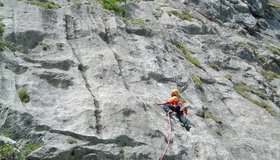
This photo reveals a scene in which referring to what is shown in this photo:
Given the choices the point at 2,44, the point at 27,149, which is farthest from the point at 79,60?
the point at 27,149

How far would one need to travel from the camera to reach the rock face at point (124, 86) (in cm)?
1552

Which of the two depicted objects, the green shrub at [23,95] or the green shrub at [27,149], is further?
the green shrub at [23,95]

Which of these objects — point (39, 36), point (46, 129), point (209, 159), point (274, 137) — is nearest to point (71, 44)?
point (39, 36)

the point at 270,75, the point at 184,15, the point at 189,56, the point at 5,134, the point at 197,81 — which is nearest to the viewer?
the point at 5,134

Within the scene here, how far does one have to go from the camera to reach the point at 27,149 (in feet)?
47.2

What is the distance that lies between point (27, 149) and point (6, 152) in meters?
0.80

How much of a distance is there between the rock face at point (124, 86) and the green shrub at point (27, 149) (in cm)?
16

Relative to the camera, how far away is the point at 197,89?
23.4 metres

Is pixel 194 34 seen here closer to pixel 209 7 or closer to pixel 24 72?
pixel 209 7

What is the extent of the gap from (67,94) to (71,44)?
4.80 m

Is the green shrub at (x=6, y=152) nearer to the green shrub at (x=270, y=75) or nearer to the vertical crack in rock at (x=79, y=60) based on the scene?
the vertical crack in rock at (x=79, y=60)

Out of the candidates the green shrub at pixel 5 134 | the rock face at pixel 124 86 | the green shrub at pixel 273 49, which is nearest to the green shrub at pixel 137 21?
the rock face at pixel 124 86

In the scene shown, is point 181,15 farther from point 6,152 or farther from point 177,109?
point 6,152

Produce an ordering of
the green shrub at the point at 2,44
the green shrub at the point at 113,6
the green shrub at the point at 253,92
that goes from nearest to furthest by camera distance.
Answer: the green shrub at the point at 2,44, the green shrub at the point at 253,92, the green shrub at the point at 113,6
